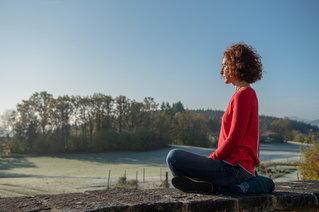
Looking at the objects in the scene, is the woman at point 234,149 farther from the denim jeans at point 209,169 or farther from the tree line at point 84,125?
the tree line at point 84,125

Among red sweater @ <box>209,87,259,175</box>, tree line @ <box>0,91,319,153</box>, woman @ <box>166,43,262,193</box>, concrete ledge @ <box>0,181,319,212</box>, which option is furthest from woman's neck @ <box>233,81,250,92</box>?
tree line @ <box>0,91,319,153</box>

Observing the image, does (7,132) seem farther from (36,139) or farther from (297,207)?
(297,207)

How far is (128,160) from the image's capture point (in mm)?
56812

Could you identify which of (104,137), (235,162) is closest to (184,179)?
(235,162)

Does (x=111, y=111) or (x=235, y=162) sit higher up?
(x=111, y=111)

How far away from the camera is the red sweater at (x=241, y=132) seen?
309 cm

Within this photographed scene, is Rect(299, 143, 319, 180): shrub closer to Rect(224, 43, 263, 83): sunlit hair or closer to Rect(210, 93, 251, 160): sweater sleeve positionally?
Rect(224, 43, 263, 83): sunlit hair

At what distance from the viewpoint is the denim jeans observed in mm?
3123

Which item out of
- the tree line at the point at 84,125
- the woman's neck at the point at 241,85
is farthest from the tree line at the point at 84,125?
the woman's neck at the point at 241,85

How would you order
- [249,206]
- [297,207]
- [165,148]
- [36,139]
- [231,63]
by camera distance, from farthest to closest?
[165,148] → [36,139] → [231,63] → [297,207] → [249,206]

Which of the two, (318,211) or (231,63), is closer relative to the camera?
(318,211)

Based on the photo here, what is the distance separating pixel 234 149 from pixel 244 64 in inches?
36.4

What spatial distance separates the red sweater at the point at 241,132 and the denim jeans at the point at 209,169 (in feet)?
0.24

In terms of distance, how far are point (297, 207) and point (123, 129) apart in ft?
219
